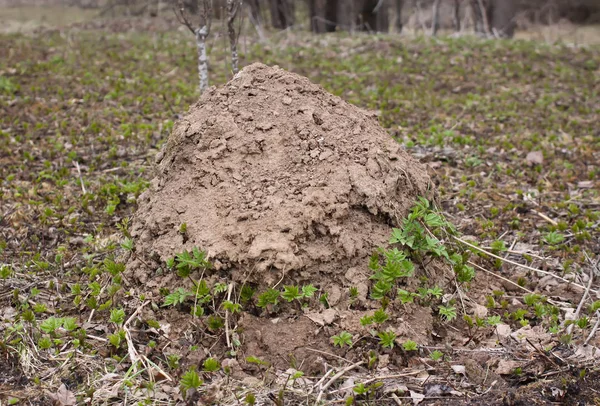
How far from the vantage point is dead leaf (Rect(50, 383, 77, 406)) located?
10.4ft

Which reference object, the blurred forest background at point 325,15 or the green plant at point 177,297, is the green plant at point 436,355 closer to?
the green plant at point 177,297

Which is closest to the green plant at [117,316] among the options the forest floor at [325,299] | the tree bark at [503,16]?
the forest floor at [325,299]

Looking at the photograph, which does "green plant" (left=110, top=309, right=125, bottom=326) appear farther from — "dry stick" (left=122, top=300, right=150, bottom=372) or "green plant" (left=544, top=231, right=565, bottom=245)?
"green plant" (left=544, top=231, right=565, bottom=245)

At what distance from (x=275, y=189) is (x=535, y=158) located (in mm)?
4284

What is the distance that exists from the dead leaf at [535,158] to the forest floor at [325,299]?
1.0 inches

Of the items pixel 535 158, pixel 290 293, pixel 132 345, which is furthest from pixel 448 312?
pixel 535 158

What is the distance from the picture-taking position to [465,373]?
3.37 metres

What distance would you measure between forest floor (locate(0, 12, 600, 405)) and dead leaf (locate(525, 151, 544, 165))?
0.09 ft

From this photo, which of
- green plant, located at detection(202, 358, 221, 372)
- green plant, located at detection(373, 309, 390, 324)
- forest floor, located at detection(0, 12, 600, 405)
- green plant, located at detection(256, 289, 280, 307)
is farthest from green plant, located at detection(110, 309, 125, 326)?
green plant, located at detection(373, 309, 390, 324)

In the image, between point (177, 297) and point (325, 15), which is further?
point (325, 15)

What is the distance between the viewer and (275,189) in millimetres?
3951

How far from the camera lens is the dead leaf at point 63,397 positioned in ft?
10.4

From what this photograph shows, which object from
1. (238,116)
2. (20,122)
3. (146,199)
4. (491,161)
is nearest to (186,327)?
(146,199)

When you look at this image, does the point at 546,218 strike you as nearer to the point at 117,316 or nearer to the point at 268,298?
the point at 268,298
